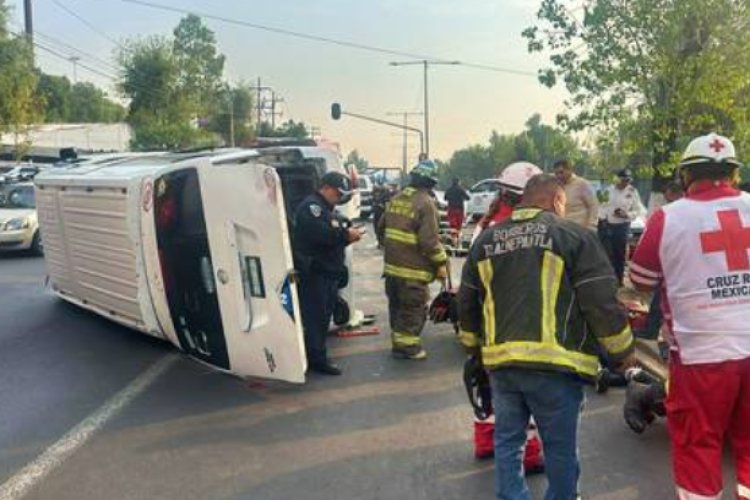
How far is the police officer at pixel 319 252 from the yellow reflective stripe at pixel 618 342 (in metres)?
3.83

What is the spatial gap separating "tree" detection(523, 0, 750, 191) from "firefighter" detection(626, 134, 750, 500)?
22.9ft

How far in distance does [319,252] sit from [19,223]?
11340mm

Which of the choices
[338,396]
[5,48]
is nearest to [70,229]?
[338,396]

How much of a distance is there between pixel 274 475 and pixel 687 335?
7.96ft

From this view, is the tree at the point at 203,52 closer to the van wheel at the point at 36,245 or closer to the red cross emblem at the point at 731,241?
the van wheel at the point at 36,245

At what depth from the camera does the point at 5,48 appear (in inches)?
1463

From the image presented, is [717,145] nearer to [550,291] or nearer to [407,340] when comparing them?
[550,291]

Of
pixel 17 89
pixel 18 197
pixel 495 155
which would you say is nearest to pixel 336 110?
pixel 17 89

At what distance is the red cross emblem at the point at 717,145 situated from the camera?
3.87m

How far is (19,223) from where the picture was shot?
16.9 m

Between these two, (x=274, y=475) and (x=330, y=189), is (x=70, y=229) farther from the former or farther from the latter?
(x=274, y=475)

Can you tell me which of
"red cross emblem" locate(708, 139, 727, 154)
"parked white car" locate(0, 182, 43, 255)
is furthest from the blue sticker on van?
"parked white car" locate(0, 182, 43, 255)

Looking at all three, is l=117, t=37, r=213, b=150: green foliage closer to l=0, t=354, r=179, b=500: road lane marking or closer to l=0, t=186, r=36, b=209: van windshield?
l=0, t=186, r=36, b=209: van windshield

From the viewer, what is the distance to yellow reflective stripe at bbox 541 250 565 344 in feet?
12.1
